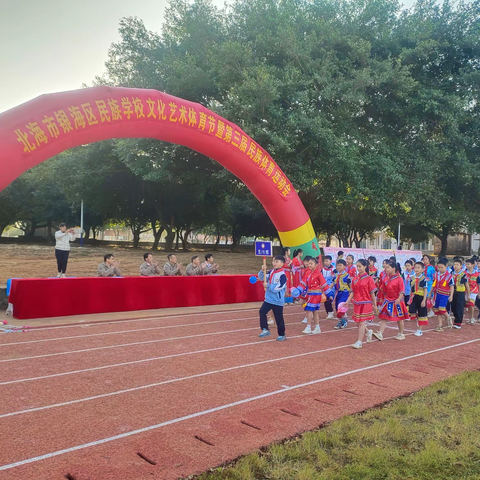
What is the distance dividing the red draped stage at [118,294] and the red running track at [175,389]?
121 centimetres

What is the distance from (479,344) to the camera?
8.05 meters

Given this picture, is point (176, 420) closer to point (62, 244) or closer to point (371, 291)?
point (371, 291)

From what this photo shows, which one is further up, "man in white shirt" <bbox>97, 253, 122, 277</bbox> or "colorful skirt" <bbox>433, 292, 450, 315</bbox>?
"man in white shirt" <bbox>97, 253, 122, 277</bbox>

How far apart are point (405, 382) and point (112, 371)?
11.9 feet

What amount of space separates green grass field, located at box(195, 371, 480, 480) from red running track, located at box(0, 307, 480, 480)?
24 cm

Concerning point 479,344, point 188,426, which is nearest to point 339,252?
point 479,344

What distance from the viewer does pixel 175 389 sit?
503 centimetres

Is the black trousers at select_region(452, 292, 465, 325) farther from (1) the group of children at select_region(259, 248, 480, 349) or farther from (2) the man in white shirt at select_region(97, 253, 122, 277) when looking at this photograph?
(2) the man in white shirt at select_region(97, 253, 122, 277)

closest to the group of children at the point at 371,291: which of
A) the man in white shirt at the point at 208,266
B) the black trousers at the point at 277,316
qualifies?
the black trousers at the point at 277,316

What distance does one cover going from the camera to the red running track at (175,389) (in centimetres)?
348

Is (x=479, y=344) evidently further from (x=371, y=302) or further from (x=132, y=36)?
(x=132, y=36)

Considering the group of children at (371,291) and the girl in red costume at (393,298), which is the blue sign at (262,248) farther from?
the girl in red costume at (393,298)

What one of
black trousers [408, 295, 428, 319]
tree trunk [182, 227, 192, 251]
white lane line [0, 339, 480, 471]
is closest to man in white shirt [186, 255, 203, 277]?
black trousers [408, 295, 428, 319]

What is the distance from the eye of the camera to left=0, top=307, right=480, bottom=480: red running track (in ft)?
11.4
